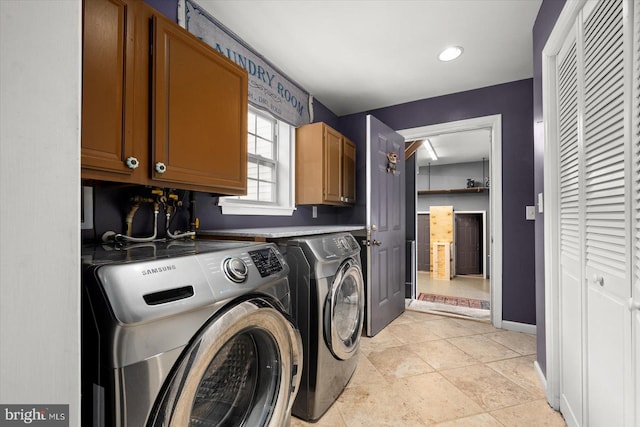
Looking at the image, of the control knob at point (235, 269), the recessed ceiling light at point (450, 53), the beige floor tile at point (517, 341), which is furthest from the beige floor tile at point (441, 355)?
the recessed ceiling light at point (450, 53)

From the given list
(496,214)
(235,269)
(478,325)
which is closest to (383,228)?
(496,214)

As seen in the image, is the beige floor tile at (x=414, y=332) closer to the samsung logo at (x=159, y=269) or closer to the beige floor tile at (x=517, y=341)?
the beige floor tile at (x=517, y=341)

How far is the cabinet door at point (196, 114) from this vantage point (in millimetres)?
1208

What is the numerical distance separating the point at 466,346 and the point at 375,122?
2116 mm

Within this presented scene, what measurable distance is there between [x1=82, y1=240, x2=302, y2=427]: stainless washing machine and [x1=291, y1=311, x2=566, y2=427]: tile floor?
0.61 m

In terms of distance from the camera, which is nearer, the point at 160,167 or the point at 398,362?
the point at 160,167

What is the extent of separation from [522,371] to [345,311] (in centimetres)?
133

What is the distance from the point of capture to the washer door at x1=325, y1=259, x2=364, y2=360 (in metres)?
1.54

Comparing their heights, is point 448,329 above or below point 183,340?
below

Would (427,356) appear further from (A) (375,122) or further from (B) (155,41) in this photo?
(B) (155,41)

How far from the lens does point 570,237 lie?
1395 millimetres

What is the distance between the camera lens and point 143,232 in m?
1.52

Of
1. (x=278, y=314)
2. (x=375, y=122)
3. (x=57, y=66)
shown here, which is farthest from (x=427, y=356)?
(x=57, y=66)

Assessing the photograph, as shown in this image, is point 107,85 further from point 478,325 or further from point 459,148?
A: point 459,148
